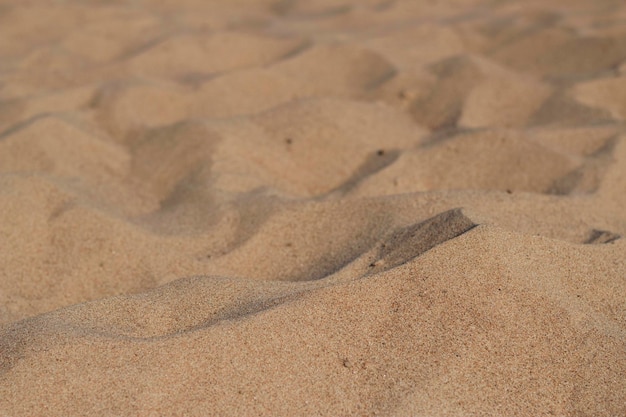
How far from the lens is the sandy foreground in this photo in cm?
→ 124

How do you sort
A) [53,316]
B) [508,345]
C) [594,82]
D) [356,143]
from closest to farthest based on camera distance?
1. [508,345]
2. [53,316]
3. [356,143]
4. [594,82]

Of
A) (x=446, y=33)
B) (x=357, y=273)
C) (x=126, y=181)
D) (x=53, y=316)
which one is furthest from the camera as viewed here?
(x=446, y=33)

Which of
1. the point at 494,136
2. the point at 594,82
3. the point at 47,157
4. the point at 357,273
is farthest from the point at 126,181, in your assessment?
the point at 594,82

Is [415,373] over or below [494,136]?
over

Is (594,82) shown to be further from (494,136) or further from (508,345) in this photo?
(508,345)

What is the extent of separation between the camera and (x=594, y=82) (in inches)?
111

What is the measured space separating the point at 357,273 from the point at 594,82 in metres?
1.79

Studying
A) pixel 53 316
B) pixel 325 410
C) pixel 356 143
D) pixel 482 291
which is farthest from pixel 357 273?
pixel 356 143

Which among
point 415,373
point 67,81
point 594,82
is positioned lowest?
point 67,81

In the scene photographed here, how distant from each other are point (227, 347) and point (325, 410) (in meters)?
0.23

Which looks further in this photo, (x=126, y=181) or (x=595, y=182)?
(x=126, y=181)

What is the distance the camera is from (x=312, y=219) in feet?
6.18

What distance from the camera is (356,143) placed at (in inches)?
94.2

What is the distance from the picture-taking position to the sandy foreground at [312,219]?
48.9 inches
